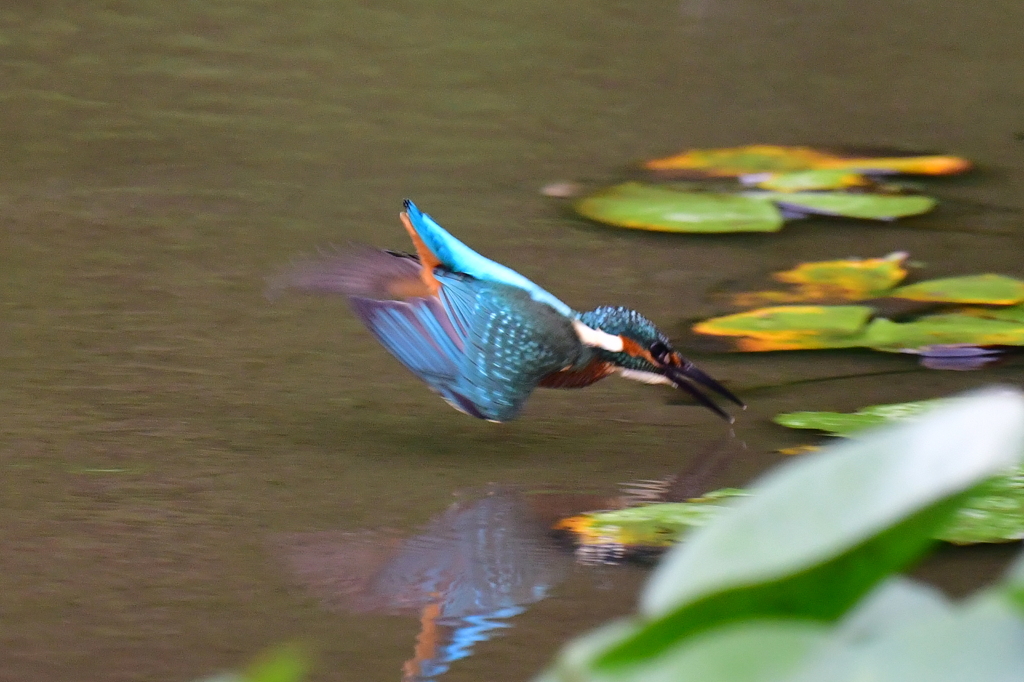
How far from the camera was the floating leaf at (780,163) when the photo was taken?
154 inches

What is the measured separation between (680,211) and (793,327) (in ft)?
2.32

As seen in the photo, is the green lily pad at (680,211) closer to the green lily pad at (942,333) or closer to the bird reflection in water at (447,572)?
the green lily pad at (942,333)

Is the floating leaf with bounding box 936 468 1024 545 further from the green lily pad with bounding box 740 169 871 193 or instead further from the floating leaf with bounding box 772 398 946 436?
the green lily pad with bounding box 740 169 871 193

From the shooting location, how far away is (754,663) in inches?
17.0

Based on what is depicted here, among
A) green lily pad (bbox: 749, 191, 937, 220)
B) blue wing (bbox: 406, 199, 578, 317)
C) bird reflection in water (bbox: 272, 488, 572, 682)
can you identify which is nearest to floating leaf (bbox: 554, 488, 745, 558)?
bird reflection in water (bbox: 272, 488, 572, 682)

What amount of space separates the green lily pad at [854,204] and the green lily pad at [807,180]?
42mm

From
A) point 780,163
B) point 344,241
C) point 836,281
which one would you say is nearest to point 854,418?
point 836,281

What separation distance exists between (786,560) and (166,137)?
3.83m

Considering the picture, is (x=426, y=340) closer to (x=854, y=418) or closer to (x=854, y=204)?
(x=854, y=418)

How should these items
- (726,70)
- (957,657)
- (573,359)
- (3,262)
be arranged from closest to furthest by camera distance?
(957,657) → (573,359) → (3,262) → (726,70)

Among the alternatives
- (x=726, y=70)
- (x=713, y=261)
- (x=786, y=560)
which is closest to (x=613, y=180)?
(x=713, y=261)

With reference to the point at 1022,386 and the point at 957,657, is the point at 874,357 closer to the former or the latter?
the point at 1022,386

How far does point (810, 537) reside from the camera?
0.44 m

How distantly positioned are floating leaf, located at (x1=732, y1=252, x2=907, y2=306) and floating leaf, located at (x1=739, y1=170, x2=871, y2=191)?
18.4 inches
